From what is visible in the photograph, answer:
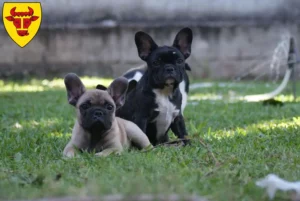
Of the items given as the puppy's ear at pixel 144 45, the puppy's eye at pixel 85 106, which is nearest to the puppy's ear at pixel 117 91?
the puppy's eye at pixel 85 106

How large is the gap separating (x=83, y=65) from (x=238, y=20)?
158 inches

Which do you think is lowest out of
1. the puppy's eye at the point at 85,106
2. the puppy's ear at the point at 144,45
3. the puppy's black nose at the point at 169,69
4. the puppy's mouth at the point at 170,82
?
the puppy's eye at the point at 85,106

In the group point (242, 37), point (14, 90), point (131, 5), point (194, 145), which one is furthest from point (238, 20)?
point (194, 145)

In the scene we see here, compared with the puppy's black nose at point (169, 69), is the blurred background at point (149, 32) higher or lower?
lower

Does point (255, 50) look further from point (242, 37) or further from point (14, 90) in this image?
point (14, 90)

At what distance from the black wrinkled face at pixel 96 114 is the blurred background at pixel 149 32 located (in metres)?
10.3

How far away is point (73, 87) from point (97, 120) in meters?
0.54

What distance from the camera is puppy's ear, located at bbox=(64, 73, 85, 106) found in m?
6.17

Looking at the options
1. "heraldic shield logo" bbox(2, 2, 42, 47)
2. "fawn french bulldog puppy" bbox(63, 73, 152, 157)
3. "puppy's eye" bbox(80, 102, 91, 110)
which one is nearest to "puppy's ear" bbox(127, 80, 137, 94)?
"fawn french bulldog puppy" bbox(63, 73, 152, 157)

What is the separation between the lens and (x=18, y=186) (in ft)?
14.3

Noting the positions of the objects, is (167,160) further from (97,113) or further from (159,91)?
(159,91)

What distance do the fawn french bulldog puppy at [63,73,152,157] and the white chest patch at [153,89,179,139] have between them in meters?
0.57

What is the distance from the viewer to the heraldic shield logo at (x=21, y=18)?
8.26 meters

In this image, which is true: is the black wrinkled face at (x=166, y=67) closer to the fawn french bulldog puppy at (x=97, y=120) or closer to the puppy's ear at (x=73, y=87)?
the fawn french bulldog puppy at (x=97, y=120)
